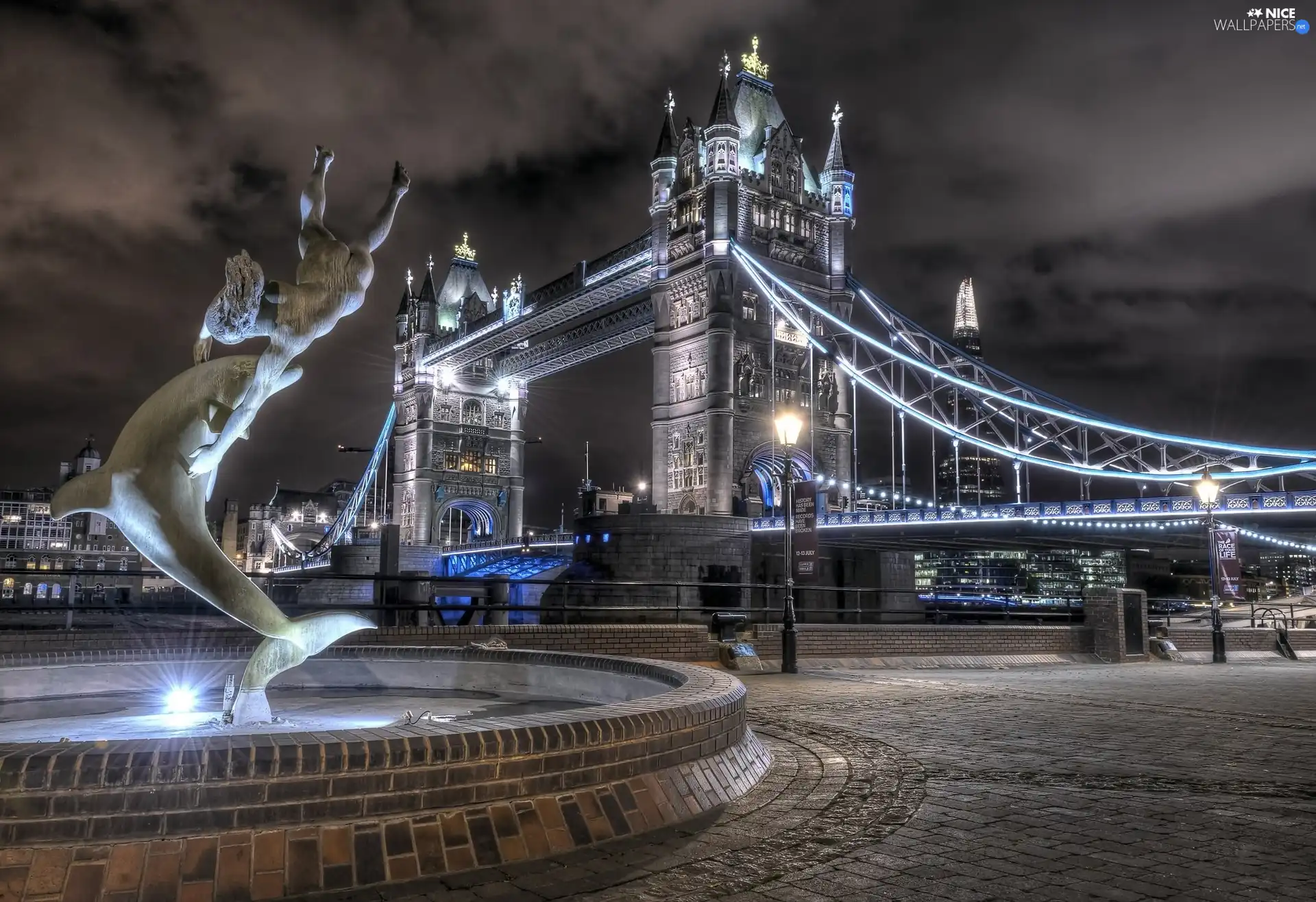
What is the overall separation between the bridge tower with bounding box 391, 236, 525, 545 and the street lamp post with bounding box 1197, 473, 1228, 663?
2449 inches

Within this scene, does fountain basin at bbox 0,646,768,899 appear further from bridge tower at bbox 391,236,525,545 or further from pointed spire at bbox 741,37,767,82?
bridge tower at bbox 391,236,525,545

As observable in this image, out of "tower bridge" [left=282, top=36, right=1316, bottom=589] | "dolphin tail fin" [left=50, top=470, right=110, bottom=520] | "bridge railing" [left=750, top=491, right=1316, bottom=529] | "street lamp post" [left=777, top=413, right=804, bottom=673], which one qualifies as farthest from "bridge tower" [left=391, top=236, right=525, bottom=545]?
"dolphin tail fin" [left=50, top=470, right=110, bottom=520]

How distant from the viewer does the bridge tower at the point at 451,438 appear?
A: 8112 centimetres

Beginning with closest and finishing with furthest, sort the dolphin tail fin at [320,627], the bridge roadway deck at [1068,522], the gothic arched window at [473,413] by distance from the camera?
the dolphin tail fin at [320,627] < the bridge roadway deck at [1068,522] < the gothic arched window at [473,413]

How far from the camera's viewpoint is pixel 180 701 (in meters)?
6.75

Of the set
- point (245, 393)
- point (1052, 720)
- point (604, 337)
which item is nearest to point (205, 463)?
point (245, 393)

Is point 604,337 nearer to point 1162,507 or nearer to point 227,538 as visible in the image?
point 1162,507

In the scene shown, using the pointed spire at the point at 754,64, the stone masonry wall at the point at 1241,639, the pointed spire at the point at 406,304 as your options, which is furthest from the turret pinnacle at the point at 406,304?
the stone masonry wall at the point at 1241,639

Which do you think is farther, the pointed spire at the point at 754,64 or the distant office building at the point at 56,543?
the distant office building at the point at 56,543

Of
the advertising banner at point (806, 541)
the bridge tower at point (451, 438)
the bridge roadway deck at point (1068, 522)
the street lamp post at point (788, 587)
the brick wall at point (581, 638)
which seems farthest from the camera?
the bridge tower at point (451, 438)

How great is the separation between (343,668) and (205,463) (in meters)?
3.29

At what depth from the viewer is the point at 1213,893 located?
11.5 feet

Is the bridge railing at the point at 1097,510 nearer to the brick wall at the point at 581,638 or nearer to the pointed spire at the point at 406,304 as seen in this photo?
the brick wall at the point at 581,638

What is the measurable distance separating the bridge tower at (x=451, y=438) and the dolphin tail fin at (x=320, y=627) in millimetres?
72804
